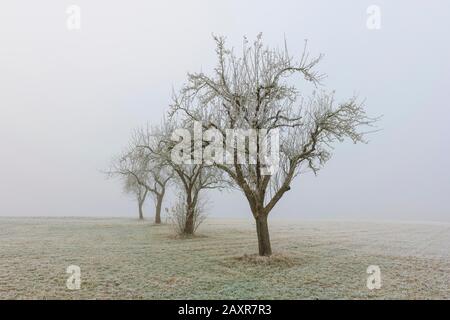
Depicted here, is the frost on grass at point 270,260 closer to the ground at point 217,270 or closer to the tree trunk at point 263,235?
the ground at point 217,270

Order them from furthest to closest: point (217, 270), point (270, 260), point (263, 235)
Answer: point (263, 235) < point (270, 260) < point (217, 270)

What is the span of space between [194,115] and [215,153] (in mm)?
1996

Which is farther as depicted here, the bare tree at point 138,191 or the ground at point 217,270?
the bare tree at point 138,191

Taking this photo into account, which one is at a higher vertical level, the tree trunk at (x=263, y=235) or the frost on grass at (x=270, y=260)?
the tree trunk at (x=263, y=235)

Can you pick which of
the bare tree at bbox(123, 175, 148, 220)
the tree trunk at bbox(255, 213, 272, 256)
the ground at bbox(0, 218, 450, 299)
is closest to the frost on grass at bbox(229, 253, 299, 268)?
the ground at bbox(0, 218, 450, 299)

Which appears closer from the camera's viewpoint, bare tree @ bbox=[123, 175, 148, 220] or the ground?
the ground

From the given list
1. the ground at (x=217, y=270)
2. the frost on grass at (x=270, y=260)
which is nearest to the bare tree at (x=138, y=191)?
the ground at (x=217, y=270)

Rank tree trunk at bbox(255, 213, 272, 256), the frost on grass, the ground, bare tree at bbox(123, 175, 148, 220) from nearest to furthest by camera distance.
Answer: the ground
the frost on grass
tree trunk at bbox(255, 213, 272, 256)
bare tree at bbox(123, 175, 148, 220)

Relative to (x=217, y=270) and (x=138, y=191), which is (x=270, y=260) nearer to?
(x=217, y=270)

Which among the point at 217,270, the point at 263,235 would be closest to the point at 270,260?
the point at 263,235

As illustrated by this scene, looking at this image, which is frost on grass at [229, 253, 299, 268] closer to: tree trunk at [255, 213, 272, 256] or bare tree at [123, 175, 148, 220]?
tree trunk at [255, 213, 272, 256]

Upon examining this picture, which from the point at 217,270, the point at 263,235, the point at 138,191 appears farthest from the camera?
the point at 138,191
